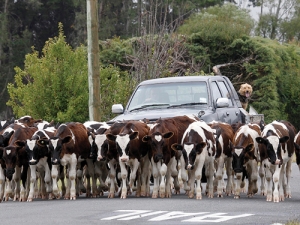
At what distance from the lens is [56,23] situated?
275ft

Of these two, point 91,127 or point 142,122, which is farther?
point 91,127

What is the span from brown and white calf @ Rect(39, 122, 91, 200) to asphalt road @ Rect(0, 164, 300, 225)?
73 centimetres

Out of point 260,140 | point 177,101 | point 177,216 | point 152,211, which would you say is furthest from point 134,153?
point 177,216

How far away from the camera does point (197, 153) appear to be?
786 inches

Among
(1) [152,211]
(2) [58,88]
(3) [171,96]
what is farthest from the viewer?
(2) [58,88]

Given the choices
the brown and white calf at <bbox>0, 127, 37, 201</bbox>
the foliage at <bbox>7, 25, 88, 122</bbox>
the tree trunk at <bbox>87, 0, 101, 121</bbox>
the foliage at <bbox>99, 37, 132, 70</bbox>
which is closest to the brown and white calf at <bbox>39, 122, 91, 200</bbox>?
the brown and white calf at <bbox>0, 127, 37, 201</bbox>

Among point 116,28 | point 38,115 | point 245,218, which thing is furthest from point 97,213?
point 116,28

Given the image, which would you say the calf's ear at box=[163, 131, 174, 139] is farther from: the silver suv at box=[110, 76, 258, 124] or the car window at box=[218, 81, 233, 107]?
the car window at box=[218, 81, 233, 107]

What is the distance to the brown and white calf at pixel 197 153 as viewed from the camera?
19828 millimetres

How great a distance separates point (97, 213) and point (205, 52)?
124 feet

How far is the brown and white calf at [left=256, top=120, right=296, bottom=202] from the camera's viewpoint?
19375 millimetres

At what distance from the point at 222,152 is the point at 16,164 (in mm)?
4468

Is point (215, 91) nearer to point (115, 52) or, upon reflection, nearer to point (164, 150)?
point (164, 150)

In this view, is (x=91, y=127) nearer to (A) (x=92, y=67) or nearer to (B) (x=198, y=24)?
(A) (x=92, y=67)
